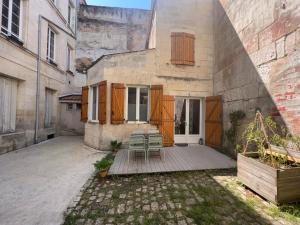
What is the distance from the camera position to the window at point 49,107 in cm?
885

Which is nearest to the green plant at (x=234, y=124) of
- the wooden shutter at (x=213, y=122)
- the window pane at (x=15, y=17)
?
the wooden shutter at (x=213, y=122)

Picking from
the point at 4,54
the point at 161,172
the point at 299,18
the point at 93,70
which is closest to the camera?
the point at 299,18

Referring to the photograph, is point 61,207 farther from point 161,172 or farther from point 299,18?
point 299,18

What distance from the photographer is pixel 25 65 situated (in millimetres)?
6754

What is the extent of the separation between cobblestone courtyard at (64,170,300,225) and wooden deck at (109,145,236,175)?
1.46ft

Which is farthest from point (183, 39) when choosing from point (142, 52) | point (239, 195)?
point (239, 195)

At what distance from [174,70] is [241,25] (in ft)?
8.51

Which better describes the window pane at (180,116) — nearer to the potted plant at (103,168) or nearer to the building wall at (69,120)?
the potted plant at (103,168)

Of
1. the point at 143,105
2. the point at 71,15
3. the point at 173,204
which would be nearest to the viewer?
the point at 173,204

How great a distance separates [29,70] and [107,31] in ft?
29.3

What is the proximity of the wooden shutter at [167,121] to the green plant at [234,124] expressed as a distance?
1978mm

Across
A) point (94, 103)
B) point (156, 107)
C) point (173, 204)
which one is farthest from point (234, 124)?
point (94, 103)

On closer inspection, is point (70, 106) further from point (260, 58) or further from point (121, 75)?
point (260, 58)

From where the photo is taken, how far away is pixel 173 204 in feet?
9.30
